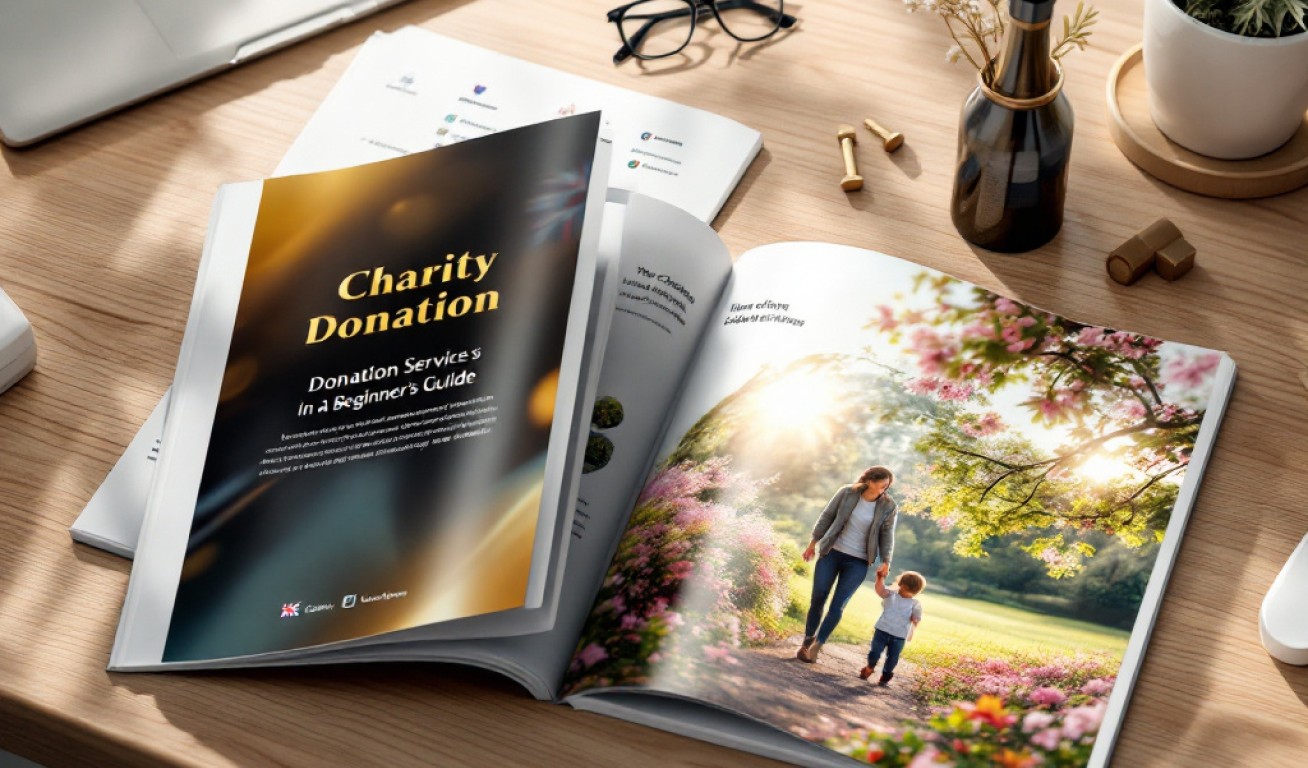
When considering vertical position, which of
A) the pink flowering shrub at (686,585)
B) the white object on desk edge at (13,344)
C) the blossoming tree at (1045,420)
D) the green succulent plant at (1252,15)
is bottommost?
the pink flowering shrub at (686,585)

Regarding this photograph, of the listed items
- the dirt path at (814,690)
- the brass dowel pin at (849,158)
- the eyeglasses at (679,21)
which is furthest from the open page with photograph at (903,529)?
the eyeglasses at (679,21)

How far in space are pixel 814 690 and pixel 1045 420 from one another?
0.71 feet

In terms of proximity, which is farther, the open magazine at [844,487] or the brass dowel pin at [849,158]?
the brass dowel pin at [849,158]

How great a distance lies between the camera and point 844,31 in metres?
0.97

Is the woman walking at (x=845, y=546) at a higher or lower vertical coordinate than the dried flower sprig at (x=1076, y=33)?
lower

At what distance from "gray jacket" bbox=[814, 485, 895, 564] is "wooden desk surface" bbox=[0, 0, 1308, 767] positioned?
0.13 metres

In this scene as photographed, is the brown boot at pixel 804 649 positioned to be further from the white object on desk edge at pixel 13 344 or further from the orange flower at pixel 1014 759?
the white object on desk edge at pixel 13 344

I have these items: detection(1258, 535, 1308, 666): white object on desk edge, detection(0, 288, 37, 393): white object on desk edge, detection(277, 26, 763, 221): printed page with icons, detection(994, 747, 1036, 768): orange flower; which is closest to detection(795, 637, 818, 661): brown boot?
detection(994, 747, 1036, 768): orange flower

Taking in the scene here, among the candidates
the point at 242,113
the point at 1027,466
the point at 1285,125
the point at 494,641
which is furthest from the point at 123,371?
the point at 1285,125

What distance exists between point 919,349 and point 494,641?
318mm

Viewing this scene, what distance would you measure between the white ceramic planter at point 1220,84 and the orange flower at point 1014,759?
45 cm

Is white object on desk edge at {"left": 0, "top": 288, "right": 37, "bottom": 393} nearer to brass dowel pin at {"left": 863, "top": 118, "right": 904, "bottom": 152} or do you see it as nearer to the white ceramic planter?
brass dowel pin at {"left": 863, "top": 118, "right": 904, "bottom": 152}

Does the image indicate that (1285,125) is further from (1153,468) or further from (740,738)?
(740,738)

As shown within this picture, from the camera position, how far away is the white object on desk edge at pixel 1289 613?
60 centimetres
